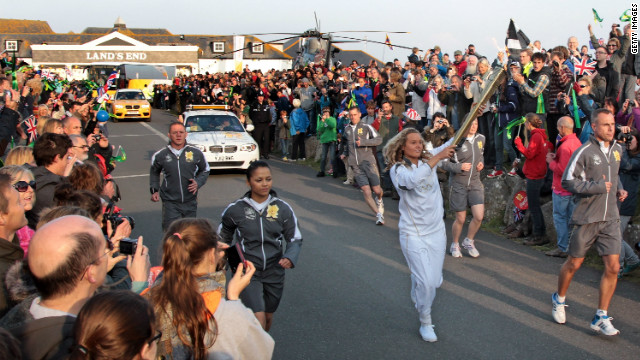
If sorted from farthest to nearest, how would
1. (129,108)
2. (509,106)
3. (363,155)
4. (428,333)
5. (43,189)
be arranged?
(129,108) < (509,106) < (363,155) < (428,333) < (43,189)

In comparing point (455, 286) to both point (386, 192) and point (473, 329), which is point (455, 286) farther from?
point (386, 192)

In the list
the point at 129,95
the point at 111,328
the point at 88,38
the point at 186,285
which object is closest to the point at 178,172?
the point at 186,285

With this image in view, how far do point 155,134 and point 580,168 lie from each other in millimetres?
23522

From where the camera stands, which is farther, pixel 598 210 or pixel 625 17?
pixel 625 17

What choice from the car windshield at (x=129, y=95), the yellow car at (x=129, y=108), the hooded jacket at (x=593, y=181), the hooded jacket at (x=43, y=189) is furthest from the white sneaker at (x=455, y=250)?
the car windshield at (x=129, y=95)

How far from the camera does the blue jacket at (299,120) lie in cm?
1892

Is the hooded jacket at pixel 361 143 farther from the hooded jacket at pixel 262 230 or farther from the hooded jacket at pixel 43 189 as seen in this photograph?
the hooded jacket at pixel 43 189

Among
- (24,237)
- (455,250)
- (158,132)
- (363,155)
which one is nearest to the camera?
(24,237)

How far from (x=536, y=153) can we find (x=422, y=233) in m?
4.27

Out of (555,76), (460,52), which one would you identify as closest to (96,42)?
(460,52)

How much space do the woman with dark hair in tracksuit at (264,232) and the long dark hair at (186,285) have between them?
177 cm

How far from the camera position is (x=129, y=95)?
35.8 meters

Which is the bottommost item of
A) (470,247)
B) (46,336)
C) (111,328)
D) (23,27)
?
(470,247)

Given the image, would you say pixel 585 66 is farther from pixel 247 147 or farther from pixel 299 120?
pixel 299 120
